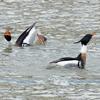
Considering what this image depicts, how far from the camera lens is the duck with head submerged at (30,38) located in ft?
71.4

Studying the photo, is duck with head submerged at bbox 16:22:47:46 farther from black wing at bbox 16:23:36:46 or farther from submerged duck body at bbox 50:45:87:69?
submerged duck body at bbox 50:45:87:69

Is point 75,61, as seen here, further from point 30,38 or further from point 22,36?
point 30,38

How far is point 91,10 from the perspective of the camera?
2733 centimetres

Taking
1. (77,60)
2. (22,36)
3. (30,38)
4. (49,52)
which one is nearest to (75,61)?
(77,60)

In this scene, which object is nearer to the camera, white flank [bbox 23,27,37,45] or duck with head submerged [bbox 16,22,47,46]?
duck with head submerged [bbox 16,22,47,46]

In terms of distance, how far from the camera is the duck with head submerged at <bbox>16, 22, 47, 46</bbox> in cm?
2177

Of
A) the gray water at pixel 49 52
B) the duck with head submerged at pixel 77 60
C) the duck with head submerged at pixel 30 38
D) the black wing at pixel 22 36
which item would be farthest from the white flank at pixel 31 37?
the duck with head submerged at pixel 77 60

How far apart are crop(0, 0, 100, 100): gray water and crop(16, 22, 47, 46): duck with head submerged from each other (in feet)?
0.77

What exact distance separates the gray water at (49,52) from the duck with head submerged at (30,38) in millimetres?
235

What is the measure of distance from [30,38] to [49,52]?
7.76 ft

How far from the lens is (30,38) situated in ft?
73.7

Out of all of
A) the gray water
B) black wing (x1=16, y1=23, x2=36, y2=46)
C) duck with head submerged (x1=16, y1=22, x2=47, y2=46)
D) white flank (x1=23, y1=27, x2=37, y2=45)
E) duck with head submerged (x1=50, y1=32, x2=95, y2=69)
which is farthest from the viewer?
white flank (x1=23, y1=27, x2=37, y2=45)

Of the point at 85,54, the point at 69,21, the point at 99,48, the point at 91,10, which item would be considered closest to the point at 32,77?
the point at 85,54

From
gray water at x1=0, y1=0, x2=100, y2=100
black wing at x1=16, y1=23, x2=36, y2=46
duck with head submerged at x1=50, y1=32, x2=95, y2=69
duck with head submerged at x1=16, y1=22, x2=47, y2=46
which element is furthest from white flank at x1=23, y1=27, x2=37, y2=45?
duck with head submerged at x1=50, y1=32, x2=95, y2=69
